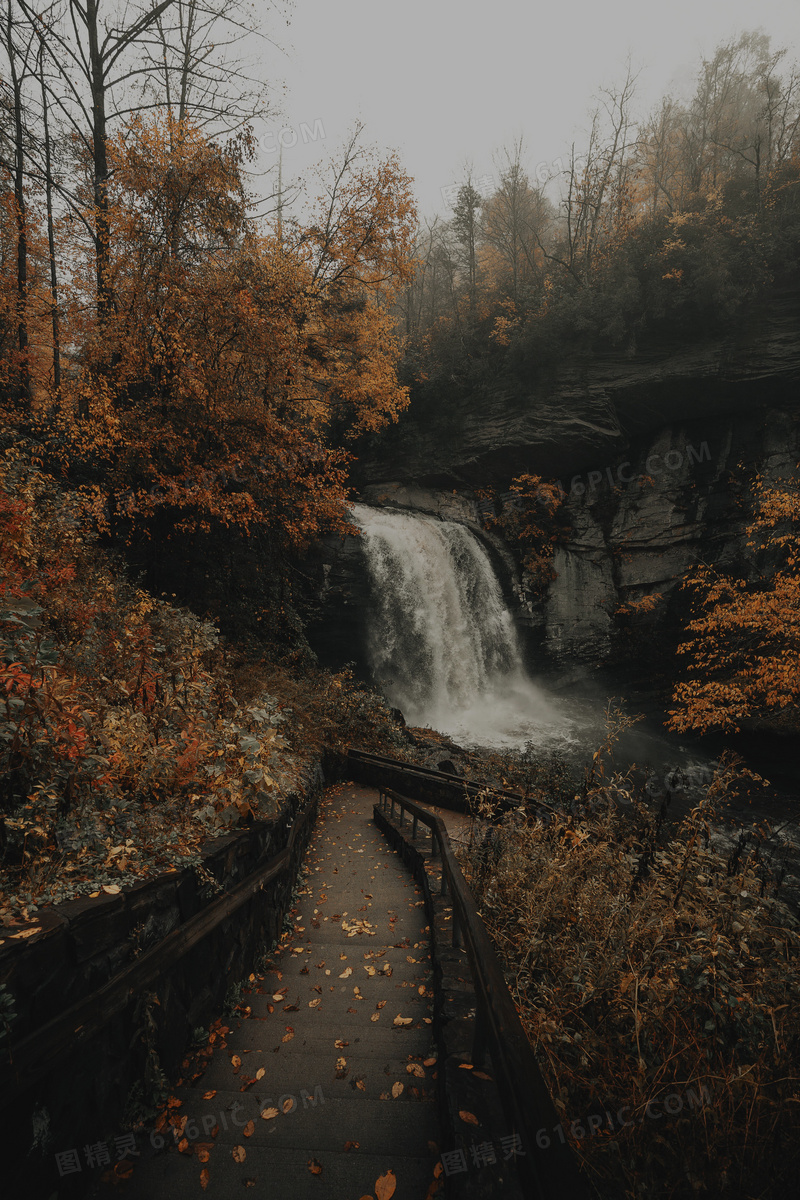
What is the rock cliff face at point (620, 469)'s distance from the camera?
17344 millimetres

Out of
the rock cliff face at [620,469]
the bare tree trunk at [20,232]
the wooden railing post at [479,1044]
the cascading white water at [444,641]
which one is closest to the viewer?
the wooden railing post at [479,1044]

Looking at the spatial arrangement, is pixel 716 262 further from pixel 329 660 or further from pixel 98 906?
pixel 98 906

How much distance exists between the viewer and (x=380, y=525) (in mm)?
18250

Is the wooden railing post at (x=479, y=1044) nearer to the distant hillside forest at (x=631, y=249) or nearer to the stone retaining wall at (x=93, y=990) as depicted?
the stone retaining wall at (x=93, y=990)

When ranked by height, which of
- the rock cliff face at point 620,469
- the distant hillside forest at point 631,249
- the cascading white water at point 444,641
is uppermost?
the distant hillside forest at point 631,249

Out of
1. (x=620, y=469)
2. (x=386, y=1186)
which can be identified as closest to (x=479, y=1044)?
(x=386, y=1186)

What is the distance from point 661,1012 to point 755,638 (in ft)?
55.4

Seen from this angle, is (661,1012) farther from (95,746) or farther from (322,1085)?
(95,746)

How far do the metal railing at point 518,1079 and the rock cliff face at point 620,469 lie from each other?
14289mm

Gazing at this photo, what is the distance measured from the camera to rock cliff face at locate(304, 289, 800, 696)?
17.3 meters

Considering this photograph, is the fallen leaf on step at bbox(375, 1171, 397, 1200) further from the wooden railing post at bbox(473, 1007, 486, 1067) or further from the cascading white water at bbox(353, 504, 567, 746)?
the cascading white water at bbox(353, 504, 567, 746)

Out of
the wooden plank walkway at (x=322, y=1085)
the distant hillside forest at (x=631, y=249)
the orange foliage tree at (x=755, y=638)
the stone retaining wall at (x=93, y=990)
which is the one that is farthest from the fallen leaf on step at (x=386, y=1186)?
the distant hillside forest at (x=631, y=249)

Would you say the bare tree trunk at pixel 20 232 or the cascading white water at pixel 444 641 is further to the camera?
the cascading white water at pixel 444 641

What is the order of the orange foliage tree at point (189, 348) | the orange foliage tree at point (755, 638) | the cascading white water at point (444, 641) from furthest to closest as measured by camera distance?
the cascading white water at point (444, 641) < the orange foliage tree at point (755, 638) < the orange foliage tree at point (189, 348)
